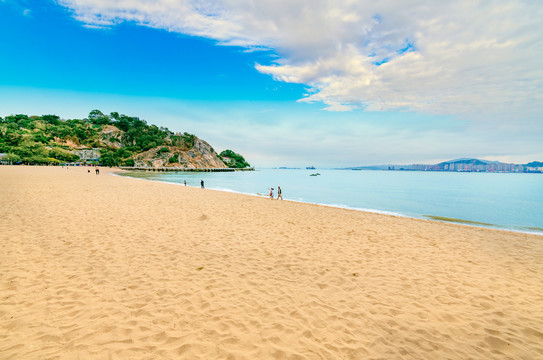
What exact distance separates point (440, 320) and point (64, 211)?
16.6 m

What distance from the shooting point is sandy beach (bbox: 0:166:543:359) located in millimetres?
3654

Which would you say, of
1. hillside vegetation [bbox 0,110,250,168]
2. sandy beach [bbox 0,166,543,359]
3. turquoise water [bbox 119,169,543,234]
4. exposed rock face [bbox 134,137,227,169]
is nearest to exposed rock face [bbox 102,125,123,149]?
hillside vegetation [bbox 0,110,250,168]

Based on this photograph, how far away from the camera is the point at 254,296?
5.13m

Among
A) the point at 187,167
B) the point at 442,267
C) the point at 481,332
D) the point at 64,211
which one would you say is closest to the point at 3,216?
the point at 64,211

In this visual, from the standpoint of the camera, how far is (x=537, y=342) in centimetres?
414

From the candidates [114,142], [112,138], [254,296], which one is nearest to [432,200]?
[254,296]

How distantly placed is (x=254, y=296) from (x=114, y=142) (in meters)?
187

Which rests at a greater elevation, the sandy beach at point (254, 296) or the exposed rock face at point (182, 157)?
the exposed rock face at point (182, 157)

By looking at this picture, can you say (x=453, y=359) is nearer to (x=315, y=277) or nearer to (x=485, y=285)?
(x=315, y=277)

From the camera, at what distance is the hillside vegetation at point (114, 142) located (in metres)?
119

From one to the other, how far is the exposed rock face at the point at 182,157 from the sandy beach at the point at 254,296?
146220 millimetres

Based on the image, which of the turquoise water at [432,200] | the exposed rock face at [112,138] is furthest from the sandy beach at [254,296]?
the exposed rock face at [112,138]

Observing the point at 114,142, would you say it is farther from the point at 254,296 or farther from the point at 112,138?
the point at 254,296

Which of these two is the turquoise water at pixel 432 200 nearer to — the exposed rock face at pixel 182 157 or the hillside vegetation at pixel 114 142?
the hillside vegetation at pixel 114 142
